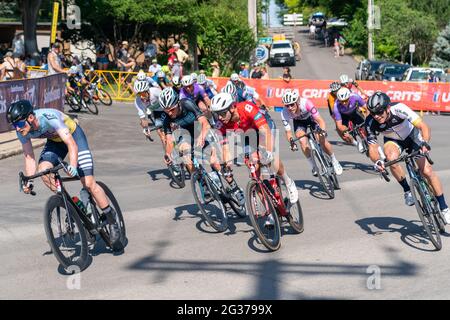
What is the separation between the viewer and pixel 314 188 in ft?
43.7

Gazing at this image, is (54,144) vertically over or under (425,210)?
over

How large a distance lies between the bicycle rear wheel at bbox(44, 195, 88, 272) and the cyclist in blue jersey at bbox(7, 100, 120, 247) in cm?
34

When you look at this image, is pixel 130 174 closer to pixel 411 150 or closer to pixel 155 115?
pixel 155 115

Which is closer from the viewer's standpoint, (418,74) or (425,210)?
(425,210)

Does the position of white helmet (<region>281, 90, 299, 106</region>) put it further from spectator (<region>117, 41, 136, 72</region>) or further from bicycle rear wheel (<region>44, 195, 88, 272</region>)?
spectator (<region>117, 41, 136, 72</region>)

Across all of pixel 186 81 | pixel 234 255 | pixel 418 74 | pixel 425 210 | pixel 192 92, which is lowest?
pixel 418 74

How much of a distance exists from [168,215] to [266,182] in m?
2.58

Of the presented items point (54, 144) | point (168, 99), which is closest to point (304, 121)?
point (168, 99)

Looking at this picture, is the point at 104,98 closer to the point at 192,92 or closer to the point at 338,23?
the point at 192,92

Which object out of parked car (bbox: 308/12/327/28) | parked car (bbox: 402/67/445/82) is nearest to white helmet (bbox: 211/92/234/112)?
parked car (bbox: 402/67/445/82)

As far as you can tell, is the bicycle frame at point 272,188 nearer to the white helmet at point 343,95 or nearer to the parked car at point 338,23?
the white helmet at point 343,95

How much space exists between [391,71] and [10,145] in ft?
88.9

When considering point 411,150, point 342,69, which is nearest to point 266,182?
point 411,150

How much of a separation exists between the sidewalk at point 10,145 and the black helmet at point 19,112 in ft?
29.9
